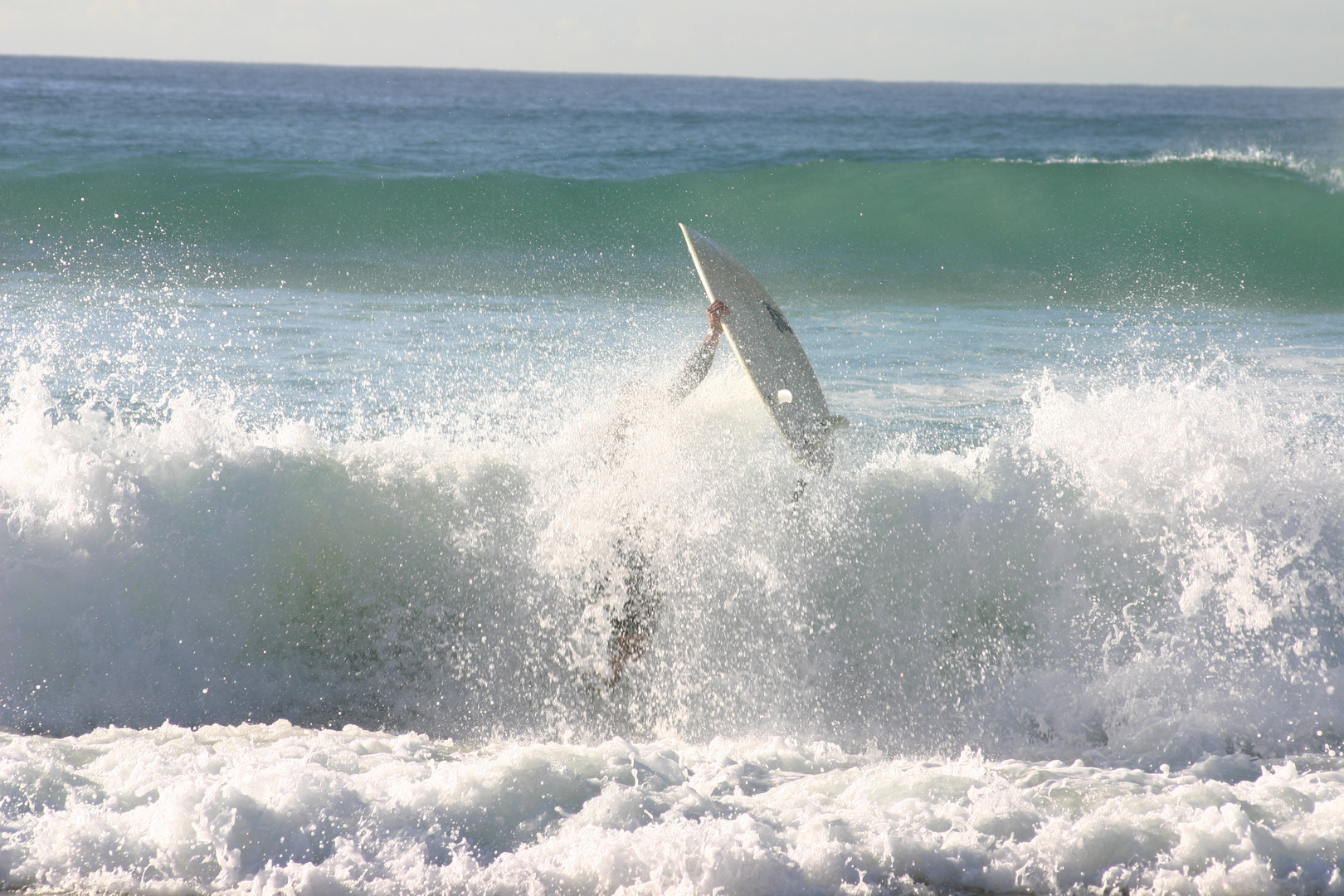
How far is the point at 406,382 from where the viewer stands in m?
7.39

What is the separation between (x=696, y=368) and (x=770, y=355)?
356 millimetres

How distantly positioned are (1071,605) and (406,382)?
5.06 metres

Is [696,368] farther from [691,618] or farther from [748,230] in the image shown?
[748,230]

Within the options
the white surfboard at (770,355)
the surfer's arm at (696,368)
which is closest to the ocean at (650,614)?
the surfer's arm at (696,368)

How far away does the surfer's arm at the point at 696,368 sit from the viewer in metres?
4.28

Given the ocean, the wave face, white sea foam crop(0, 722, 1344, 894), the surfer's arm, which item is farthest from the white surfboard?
the wave face

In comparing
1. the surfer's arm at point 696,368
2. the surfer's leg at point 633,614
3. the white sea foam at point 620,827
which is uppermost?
the surfer's arm at point 696,368

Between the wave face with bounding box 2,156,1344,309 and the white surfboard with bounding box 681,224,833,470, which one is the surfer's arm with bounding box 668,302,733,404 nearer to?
the white surfboard with bounding box 681,224,833,470

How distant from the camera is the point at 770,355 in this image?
431 cm

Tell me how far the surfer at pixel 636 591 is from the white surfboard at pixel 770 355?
17cm

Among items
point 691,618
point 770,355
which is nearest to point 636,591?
point 691,618

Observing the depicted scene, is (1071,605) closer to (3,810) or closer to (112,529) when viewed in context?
(3,810)

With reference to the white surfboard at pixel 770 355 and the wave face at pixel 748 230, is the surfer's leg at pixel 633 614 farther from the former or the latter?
the wave face at pixel 748 230

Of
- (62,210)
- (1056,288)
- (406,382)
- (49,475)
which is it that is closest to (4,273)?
(62,210)
